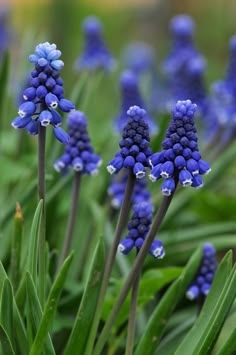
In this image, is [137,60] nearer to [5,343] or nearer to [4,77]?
[4,77]

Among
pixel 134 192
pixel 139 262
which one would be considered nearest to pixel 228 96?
pixel 134 192

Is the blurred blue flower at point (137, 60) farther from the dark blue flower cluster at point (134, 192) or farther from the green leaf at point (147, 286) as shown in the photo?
the green leaf at point (147, 286)

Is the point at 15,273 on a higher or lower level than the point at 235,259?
lower

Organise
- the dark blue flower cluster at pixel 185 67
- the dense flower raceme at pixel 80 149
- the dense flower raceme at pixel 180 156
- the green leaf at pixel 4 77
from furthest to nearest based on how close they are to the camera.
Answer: the dark blue flower cluster at pixel 185 67 → the green leaf at pixel 4 77 → the dense flower raceme at pixel 80 149 → the dense flower raceme at pixel 180 156

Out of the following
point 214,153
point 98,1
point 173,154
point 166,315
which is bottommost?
point 166,315

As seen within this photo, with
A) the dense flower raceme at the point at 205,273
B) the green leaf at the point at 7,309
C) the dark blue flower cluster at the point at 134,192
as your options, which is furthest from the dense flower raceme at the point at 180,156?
the dark blue flower cluster at the point at 134,192

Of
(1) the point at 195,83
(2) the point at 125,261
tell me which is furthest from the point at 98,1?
(2) the point at 125,261

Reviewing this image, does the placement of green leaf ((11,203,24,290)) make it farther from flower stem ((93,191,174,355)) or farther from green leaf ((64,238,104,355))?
flower stem ((93,191,174,355))

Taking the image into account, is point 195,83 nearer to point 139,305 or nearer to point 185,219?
point 185,219
